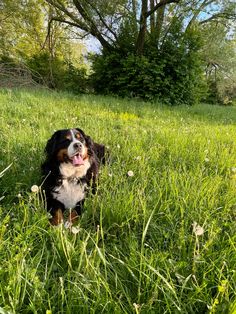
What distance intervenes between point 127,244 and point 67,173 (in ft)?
3.95

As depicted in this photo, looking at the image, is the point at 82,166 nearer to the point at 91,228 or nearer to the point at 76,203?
the point at 76,203

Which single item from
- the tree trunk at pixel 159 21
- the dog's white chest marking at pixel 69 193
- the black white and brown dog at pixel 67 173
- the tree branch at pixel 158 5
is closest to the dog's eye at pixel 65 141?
the black white and brown dog at pixel 67 173

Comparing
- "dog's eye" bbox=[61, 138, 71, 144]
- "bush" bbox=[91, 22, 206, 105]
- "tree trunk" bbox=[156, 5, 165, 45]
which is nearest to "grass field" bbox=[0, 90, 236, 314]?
"dog's eye" bbox=[61, 138, 71, 144]

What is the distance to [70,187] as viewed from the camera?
117 inches

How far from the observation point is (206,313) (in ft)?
4.54

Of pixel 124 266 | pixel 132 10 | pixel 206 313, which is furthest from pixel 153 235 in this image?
pixel 132 10

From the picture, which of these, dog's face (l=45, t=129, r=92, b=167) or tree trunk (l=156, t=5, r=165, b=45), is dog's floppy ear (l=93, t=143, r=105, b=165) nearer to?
dog's face (l=45, t=129, r=92, b=167)

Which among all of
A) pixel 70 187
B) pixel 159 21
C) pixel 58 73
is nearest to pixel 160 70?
pixel 159 21

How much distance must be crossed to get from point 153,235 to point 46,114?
16.5 ft

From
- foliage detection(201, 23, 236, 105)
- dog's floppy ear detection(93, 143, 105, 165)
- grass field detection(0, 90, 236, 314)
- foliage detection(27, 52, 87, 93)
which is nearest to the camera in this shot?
grass field detection(0, 90, 236, 314)

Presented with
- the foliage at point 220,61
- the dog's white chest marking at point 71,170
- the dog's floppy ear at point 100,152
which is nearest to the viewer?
the dog's white chest marking at point 71,170

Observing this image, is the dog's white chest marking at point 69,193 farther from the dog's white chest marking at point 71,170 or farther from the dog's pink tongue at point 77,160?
the dog's pink tongue at point 77,160

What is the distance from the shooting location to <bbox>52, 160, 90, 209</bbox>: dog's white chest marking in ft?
9.52

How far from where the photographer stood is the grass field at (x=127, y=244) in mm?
1436
